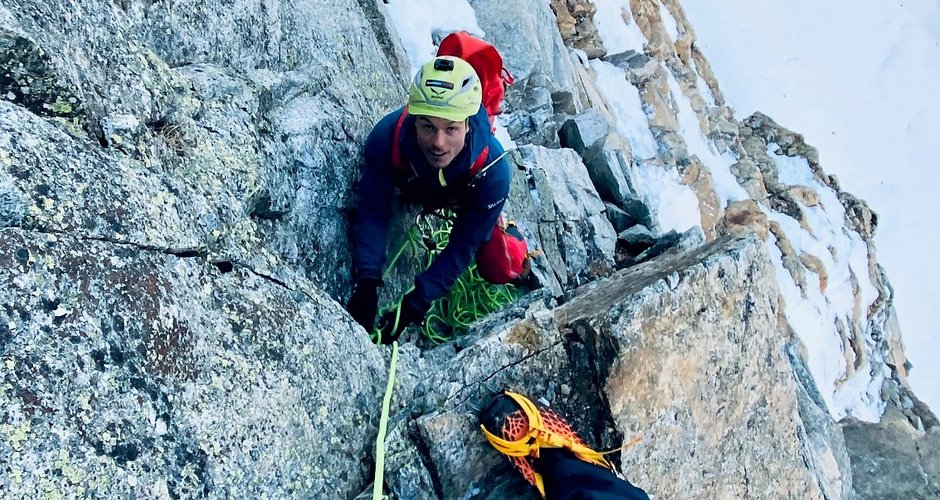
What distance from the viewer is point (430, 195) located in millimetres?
4844

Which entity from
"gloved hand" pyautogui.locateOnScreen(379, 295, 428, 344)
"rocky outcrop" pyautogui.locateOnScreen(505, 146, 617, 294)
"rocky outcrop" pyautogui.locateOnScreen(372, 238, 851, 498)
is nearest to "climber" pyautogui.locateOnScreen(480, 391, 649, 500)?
"rocky outcrop" pyautogui.locateOnScreen(372, 238, 851, 498)

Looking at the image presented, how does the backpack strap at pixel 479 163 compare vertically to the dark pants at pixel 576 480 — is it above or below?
above

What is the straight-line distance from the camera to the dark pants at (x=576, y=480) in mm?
3375

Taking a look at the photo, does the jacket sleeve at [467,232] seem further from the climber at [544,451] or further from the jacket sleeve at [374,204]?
the climber at [544,451]

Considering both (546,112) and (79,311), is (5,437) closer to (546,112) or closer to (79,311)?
(79,311)

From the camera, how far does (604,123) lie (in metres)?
10.6

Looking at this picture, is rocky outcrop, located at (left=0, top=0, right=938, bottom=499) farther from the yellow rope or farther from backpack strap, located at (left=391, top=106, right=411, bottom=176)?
backpack strap, located at (left=391, top=106, right=411, bottom=176)

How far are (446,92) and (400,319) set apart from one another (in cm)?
164

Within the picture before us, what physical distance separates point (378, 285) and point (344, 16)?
284cm

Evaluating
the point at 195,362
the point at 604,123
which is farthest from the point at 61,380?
the point at 604,123

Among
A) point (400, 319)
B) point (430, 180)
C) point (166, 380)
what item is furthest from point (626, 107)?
point (166, 380)

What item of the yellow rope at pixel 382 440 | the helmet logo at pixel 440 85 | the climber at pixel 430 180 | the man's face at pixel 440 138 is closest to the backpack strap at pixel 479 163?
the climber at pixel 430 180

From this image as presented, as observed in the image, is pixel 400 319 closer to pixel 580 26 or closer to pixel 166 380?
pixel 166 380

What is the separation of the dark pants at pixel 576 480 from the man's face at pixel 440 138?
75.1 inches
